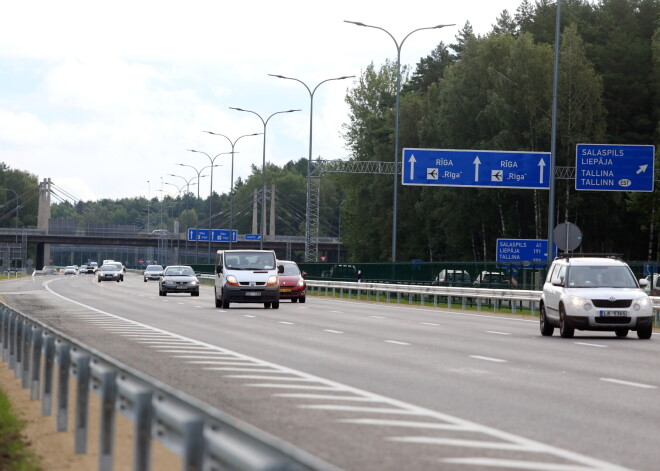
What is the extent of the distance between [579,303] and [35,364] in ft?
49.5

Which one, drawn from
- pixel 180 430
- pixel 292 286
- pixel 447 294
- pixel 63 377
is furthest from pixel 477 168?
pixel 180 430

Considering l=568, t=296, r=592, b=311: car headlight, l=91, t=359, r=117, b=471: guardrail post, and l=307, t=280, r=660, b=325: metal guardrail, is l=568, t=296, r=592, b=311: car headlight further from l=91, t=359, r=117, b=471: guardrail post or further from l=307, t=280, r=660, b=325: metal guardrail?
l=91, t=359, r=117, b=471: guardrail post

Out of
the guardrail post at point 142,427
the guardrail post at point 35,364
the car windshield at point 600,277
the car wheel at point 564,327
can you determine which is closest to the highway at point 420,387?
the car wheel at point 564,327

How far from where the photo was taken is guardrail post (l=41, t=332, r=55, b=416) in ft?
37.0

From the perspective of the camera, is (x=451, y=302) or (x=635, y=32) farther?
(x=635, y=32)

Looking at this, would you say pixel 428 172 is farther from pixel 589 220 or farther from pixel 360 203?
pixel 360 203

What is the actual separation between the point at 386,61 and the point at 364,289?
70.9 meters

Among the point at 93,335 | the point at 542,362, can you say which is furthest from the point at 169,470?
the point at 93,335

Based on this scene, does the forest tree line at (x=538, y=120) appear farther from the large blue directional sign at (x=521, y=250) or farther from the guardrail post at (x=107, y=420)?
the guardrail post at (x=107, y=420)

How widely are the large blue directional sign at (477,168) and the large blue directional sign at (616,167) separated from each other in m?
2.86

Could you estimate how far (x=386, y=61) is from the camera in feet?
409

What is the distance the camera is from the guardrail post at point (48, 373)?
11.3 meters

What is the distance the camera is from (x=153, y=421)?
683cm

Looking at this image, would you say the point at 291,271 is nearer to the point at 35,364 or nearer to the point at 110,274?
the point at 35,364
